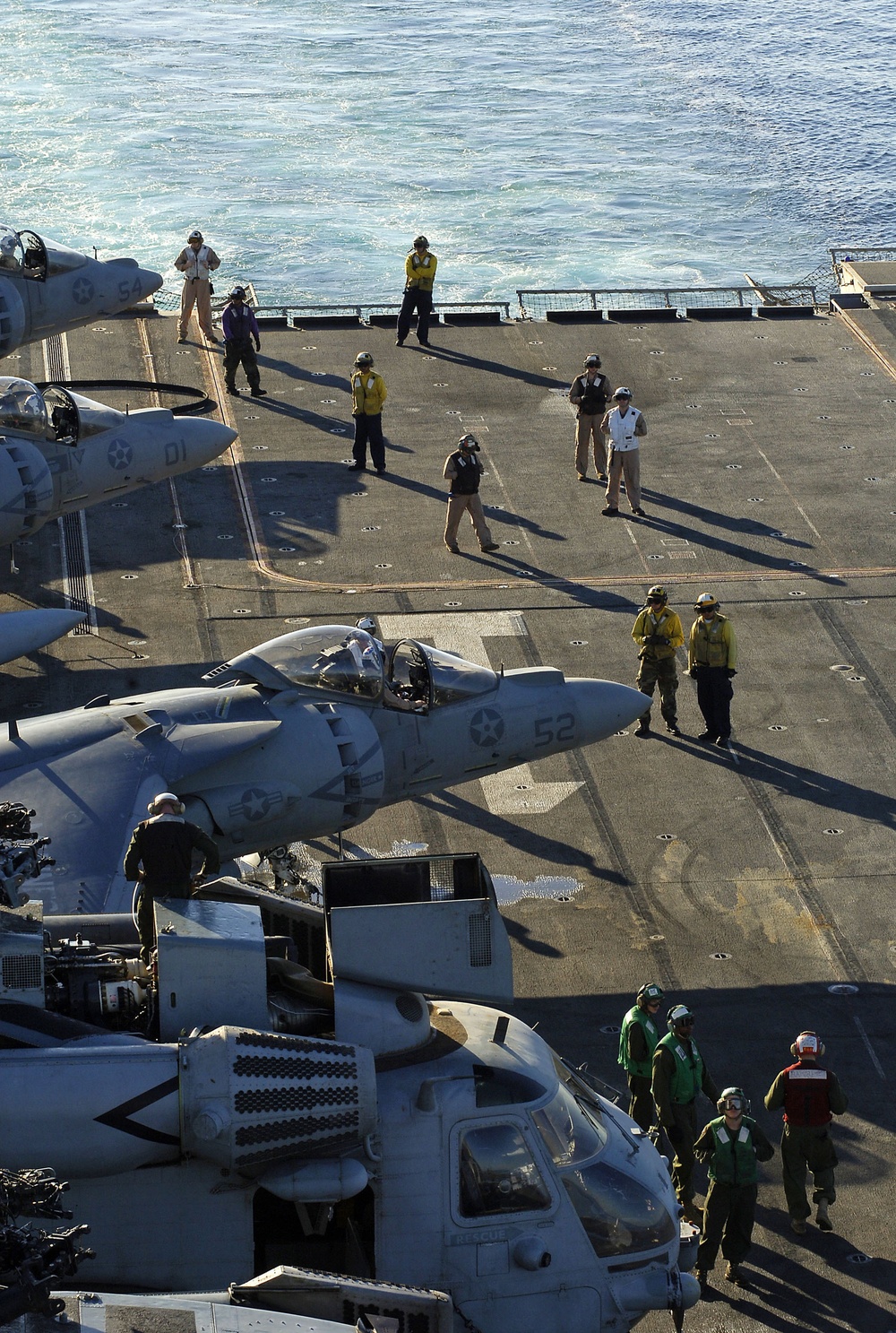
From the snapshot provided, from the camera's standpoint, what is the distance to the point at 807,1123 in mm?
12438

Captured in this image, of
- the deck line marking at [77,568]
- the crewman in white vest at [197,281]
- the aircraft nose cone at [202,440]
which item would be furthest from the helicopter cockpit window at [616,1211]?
the crewman in white vest at [197,281]

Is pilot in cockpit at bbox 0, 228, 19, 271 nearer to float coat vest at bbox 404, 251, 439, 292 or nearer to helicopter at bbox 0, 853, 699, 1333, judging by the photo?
float coat vest at bbox 404, 251, 439, 292

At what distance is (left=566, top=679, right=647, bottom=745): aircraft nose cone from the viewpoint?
16.8 meters

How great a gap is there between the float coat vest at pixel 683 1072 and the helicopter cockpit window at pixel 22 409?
12729 millimetres

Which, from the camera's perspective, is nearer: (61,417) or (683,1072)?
(683,1072)

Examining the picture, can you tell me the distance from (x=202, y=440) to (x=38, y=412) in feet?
10.0

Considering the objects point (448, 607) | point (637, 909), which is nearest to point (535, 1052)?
point (637, 909)

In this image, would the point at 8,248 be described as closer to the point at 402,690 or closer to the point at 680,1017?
the point at 402,690

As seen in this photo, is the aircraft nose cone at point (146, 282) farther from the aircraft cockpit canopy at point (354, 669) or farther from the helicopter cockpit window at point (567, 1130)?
the helicopter cockpit window at point (567, 1130)

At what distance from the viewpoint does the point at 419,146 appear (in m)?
60.3

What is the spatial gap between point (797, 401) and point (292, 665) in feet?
58.3

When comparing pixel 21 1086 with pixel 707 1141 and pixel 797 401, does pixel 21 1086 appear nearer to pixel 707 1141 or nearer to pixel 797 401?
pixel 707 1141

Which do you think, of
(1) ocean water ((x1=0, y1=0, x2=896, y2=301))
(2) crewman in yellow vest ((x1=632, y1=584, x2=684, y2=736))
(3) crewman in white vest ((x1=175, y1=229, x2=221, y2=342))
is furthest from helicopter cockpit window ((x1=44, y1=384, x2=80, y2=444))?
(1) ocean water ((x1=0, y1=0, x2=896, y2=301))

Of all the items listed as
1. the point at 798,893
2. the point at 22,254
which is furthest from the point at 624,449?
the point at 798,893
